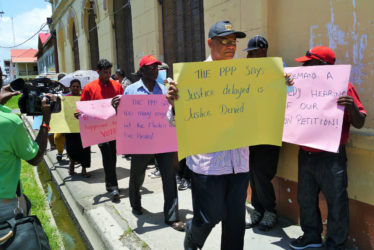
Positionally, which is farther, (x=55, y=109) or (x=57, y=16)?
(x=57, y=16)

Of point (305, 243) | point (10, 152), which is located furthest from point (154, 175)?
point (10, 152)

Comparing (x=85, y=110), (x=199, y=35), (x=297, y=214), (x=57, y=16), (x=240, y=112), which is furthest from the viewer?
(x=57, y=16)

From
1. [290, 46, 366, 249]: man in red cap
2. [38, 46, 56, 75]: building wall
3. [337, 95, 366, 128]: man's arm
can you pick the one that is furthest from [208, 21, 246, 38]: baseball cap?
[38, 46, 56, 75]: building wall

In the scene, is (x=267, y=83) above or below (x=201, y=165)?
above

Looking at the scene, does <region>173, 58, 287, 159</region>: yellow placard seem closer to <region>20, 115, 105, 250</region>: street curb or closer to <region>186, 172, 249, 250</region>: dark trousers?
<region>186, 172, 249, 250</region>: dark trousers

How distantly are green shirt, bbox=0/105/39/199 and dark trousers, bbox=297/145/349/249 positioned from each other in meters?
2.29

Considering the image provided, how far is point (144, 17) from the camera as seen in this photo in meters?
7.68

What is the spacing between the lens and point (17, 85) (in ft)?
7.24

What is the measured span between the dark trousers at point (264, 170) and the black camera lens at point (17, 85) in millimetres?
2324

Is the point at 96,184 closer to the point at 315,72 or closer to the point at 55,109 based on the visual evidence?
the point at 55,109

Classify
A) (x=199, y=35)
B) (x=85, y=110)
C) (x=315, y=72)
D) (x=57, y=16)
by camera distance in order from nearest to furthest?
(x=315, y=72)
(x=85, y=110)
(x=199, y=35)
(x=57, y=16)

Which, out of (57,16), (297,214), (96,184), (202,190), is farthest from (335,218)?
(57,16)

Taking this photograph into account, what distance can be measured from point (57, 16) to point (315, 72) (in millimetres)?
20538


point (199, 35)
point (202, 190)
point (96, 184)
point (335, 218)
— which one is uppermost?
point (199, 35)
